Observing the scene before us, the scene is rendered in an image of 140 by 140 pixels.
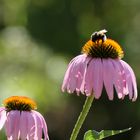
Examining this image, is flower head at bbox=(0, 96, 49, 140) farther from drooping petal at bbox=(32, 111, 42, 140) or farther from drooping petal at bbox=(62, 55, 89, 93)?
drooping petal at bbox=(62, 55, 89, 93)

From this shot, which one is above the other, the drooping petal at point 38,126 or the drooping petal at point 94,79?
the drooping petal at point 94,79

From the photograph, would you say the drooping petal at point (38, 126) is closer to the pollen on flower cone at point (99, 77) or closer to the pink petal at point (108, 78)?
the pollen on flower cone at point (99, 77)

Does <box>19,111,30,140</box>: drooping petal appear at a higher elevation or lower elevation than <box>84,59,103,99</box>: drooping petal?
lower

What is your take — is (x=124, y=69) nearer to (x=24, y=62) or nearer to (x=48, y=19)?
(x=24, y=62)

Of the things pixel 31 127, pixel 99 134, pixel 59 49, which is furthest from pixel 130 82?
pixel 59 49

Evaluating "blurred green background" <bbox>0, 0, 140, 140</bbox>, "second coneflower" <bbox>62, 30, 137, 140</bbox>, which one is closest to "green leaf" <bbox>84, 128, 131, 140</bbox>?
"second coneflower" <bbox>62, 30, 137, 140</bbox>

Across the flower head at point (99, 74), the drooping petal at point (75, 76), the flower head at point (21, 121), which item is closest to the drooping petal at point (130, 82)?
the flower head at point (99, 74)

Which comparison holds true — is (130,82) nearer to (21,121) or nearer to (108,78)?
(108,78)

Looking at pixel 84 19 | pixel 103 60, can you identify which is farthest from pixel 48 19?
pixel 103 60
